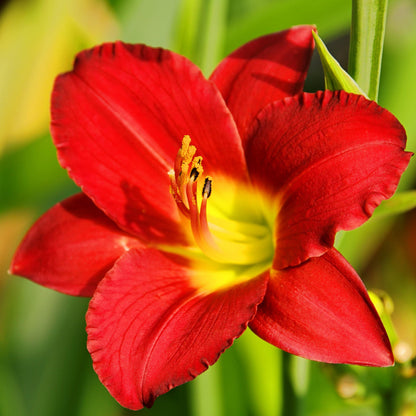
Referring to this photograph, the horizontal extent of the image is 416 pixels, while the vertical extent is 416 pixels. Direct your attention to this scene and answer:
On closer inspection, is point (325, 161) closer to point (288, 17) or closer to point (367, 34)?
point (367, 34)

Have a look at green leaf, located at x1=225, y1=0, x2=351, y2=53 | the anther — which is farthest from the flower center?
green leaf, located at x1=225, y1=0, x2=351, y2=53

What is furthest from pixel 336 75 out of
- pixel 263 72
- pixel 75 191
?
pixel 75 191

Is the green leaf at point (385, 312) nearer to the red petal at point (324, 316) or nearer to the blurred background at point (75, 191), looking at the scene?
the red petal at point (324, 316)

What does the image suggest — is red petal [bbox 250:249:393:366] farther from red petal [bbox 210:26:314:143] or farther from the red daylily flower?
red petal [bbox 210:26:314:143]

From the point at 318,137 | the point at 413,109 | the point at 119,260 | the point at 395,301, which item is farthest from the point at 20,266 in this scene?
the point at 395,301

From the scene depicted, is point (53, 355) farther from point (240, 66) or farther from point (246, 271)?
point (240, 66)

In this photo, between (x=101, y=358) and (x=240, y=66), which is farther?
(x=240, y=66)
